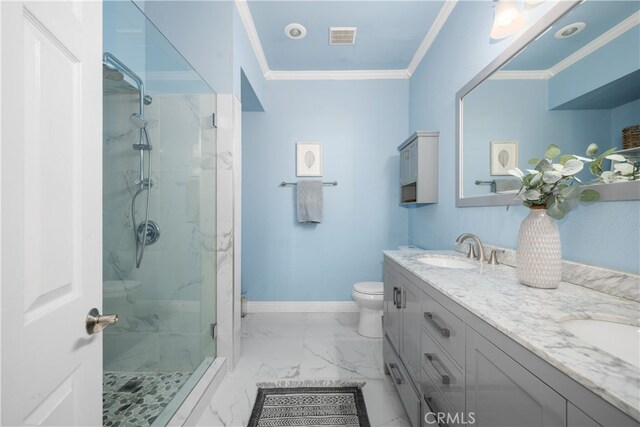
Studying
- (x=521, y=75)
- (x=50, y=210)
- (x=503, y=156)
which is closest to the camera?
(x=50, y=210)

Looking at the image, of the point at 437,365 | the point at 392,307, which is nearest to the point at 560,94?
the point at 437,365

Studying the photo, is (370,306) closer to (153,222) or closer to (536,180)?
(536,180)

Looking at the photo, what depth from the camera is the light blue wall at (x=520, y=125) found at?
2.91 ft

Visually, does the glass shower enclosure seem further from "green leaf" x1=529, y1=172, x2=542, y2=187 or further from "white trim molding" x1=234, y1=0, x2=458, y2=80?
"green leaf" x1=529, y1=172, x2=542, y2=187

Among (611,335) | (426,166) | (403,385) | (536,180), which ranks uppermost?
(426,166)

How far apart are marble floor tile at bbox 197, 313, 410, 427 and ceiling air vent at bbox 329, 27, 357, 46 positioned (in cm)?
252

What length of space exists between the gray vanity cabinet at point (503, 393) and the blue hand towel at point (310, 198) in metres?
1.88

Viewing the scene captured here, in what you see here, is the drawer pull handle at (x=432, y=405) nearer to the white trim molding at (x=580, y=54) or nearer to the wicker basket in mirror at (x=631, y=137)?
the wicker basket in mirror at (x=631, y=137)

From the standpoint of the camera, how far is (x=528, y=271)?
2.89ft

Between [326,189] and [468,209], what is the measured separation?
4.48 ft

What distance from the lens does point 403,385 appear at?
1280 mm

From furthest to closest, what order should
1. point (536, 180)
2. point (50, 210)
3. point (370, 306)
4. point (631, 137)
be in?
point (370, 306), point (536, 180), point (631, 137), point (50, 210)

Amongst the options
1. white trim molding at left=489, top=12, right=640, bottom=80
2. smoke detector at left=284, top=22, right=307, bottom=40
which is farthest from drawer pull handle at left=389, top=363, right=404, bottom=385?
smoke detector at left=284, top=22, right=307, bottom=40

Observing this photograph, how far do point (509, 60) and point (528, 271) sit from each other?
1.02m
